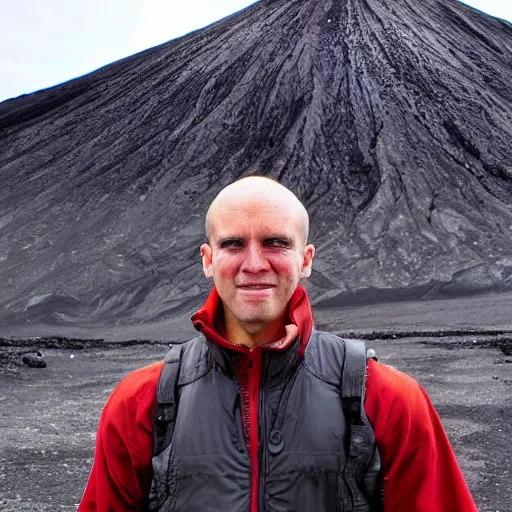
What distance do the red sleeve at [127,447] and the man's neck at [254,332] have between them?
0.68 ft

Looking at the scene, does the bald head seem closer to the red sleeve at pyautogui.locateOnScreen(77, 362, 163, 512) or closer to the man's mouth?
the man's mouth

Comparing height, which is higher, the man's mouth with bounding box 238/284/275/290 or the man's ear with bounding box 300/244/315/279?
the man's ear with bounding box 300/244/315/279

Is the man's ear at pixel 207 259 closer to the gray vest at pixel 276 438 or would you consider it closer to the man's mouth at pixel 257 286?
the man's mouth at pixel 257 286

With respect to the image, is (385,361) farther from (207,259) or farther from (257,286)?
(257,286)

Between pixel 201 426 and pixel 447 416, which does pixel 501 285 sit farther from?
pixel 201 426

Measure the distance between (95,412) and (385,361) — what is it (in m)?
4.50

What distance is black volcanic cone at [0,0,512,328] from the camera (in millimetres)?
18594

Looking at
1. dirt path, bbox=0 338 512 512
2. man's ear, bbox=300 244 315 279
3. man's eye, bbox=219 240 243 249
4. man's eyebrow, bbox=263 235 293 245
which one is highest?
man's eyebrow, bbox=263 235 293 245

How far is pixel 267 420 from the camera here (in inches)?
74.8

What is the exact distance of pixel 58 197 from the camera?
22.5m

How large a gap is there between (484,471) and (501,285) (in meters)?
11.6

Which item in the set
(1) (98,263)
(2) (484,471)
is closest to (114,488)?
(2) (484,471)

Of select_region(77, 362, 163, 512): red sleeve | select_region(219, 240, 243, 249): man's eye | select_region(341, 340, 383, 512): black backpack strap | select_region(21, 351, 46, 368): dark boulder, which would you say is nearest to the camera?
select_region(341, 340, 383, 512): black backpack strap

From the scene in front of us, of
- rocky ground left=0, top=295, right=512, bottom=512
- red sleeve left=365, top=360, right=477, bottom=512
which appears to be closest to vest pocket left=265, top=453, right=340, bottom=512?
red sleeve left=365, top=360, right=477, bottom=512
